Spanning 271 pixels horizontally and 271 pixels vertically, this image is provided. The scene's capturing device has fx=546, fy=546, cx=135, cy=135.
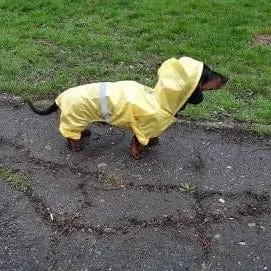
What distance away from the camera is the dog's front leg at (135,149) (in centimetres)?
524

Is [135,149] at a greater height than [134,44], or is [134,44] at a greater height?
[135,149]

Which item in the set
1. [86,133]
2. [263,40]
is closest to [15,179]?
[86,133]

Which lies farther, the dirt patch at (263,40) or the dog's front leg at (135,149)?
the dirt patch at (263,40)

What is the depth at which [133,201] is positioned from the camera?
4754 millimetres

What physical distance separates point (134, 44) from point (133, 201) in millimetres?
3505

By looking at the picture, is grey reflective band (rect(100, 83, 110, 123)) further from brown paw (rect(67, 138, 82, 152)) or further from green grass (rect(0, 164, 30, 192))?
green grass (rect(0, 164, 30, 192))

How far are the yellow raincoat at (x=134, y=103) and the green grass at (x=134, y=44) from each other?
3.89ft

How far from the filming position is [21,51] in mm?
7391

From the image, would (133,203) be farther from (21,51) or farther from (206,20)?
(206,20)

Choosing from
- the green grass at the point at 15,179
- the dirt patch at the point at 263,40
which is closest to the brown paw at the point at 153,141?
the green grass at the point at 15,179

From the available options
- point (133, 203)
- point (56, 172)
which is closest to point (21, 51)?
point (56, 172)

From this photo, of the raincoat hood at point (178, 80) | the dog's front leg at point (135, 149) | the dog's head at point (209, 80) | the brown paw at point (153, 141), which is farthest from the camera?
the brown paw at point (153, 141)

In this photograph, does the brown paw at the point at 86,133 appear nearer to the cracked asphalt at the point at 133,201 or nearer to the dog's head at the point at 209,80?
the cracked asphalt at the point at 133,201

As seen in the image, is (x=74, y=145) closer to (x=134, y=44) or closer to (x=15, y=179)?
(x=15, y=179)
